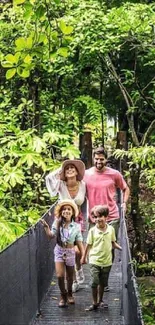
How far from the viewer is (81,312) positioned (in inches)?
186

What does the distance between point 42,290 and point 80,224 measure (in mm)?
711

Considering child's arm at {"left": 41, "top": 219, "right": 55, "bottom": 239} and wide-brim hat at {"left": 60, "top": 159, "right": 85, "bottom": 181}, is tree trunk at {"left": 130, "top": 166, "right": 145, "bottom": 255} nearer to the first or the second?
wide-brim hat at {"left": 60, "top": 159, "right": 85, "bottom": 181}

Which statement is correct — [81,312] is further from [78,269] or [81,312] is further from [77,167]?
[77,167]

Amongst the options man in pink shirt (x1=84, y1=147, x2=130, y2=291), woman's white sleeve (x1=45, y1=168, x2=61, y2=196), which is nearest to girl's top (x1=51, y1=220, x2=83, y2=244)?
man in pink shirt (x1=84, y1=147, x2=130, y2=291)

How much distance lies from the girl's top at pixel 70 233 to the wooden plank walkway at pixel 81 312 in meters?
0.63

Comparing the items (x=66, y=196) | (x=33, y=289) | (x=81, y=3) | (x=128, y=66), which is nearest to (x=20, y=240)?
(x=33, y=289)

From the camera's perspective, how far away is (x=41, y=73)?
28.1 feet

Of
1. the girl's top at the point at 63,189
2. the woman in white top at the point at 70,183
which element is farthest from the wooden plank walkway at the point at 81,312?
the girl's top at the point at 63,189

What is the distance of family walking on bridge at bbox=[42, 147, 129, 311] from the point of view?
4.38m

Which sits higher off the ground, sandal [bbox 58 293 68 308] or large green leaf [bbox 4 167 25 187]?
large green leaf [bbox 4 167 25 187]

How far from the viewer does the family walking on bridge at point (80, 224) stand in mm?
4379

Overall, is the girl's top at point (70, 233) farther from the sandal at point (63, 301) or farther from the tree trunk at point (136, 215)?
the tree trunk at point (136, 215)

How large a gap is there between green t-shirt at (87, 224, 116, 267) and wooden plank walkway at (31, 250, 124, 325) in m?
0.49

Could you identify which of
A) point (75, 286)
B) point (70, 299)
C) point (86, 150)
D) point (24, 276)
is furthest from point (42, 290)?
point (86, 150)
